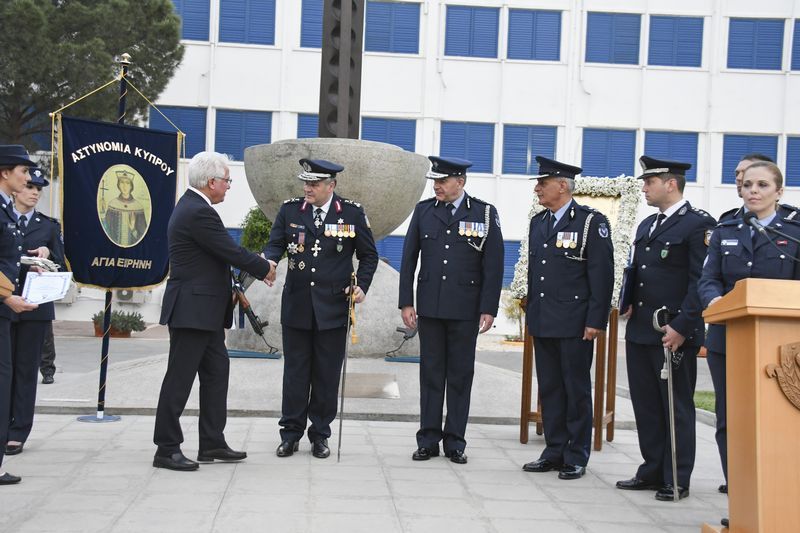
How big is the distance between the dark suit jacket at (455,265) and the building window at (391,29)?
22.3 m

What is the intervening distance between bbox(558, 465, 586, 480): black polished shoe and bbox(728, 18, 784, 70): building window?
→ 2503 cm

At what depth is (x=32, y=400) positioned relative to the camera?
22.0ft

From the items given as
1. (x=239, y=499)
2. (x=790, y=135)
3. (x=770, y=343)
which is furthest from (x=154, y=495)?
(x=790, y=135)

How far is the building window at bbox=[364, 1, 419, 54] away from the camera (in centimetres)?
2853

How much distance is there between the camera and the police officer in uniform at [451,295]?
6820 mm

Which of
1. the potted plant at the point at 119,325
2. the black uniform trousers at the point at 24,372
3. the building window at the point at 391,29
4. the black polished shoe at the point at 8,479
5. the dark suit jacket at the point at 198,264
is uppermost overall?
the building window at the point at 391,29

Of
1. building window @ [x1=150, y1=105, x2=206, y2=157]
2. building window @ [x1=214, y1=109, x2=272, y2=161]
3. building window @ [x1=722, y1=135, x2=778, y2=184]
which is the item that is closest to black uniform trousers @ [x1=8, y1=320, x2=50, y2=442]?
building window @ [x1=214, y1=109, x2=272, y2=161]

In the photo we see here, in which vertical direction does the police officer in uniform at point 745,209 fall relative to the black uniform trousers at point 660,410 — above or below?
above

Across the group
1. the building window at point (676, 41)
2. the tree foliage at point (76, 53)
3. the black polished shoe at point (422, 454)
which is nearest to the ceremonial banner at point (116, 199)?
the black polished shoe at point (422, 454)

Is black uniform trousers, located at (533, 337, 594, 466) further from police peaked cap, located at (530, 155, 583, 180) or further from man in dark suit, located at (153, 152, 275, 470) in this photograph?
man in dark suit, located at (153, 152, 275, 470)

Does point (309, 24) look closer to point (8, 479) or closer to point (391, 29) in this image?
point (391, 29)

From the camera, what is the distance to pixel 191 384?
6277 millimetres

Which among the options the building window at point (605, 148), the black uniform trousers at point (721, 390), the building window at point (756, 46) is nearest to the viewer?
the black uniform trousers at point (721, 390)

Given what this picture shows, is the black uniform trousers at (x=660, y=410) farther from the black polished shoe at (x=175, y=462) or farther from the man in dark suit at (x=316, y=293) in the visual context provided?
the black polished shoe at (x=175, y=462)
